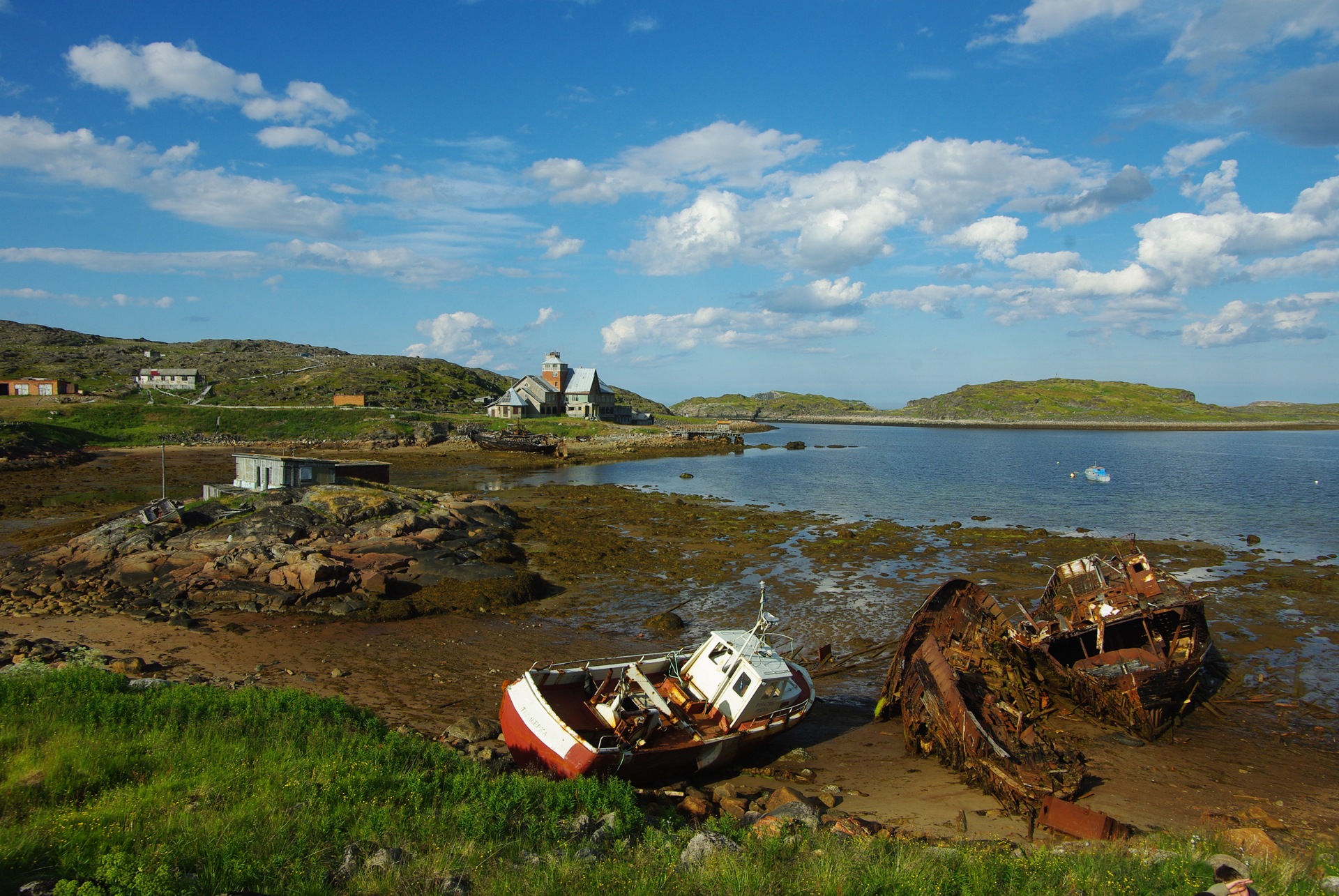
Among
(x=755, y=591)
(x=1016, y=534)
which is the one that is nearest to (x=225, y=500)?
(x=755, y=591)

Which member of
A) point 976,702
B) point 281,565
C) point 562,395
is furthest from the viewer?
point 562,395

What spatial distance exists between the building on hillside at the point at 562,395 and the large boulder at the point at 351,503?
2872 inches

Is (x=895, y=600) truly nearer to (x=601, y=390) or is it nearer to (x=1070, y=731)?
(x=1070, y=731)

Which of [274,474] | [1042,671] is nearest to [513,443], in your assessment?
[274,474]

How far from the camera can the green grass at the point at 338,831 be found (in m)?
7.09

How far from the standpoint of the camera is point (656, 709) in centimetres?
1326

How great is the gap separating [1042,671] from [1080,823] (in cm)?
731

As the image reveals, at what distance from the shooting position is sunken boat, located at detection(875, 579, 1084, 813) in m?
12.6

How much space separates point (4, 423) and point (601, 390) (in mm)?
73957

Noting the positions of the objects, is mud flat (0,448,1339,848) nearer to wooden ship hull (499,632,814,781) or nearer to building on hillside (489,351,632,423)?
wooden ship hull (499,632,814,781)

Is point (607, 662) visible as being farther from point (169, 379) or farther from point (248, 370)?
point (248, 370)

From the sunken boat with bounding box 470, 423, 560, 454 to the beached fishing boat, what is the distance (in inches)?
2479

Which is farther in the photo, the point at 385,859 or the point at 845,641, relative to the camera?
the point at 845,641

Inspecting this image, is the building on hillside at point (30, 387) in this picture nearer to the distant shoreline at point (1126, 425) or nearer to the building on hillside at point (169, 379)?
the building on hillside at point (169, 379)
